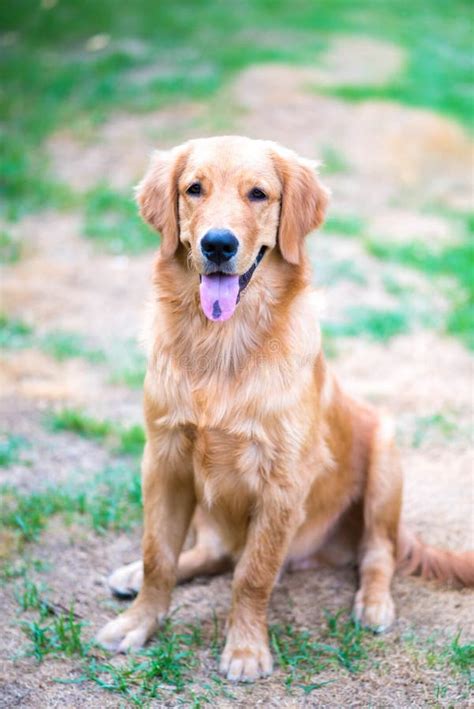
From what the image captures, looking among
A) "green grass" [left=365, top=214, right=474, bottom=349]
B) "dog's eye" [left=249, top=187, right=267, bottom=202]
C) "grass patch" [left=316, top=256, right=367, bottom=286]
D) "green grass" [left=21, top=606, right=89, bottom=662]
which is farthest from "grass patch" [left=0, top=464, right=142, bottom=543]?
"grass patch" [left=316, top=256, right=367, bottom=286]

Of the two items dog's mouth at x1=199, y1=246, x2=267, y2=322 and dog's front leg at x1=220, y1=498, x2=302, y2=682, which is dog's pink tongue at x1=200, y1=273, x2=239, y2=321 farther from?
A: dog's front leg at x1=220, y1=498, x2=302, y2=682

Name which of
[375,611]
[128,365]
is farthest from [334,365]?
[375,611]

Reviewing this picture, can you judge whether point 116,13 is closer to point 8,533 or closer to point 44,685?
point 8,533

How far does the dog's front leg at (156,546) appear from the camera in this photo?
3.31 m

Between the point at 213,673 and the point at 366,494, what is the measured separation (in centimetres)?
106

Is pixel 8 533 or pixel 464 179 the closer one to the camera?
pixel 8 533

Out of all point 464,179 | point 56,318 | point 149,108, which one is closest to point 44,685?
point 56,318

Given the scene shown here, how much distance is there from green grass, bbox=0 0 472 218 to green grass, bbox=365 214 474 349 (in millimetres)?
3461

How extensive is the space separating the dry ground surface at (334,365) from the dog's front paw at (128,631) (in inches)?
4.3

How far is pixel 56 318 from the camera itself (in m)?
6.67

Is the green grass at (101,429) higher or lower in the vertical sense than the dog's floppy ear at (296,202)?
lower

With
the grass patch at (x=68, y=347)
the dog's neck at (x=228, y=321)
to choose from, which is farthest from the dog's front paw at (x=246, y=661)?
the grass patch at (x=68, y=347)

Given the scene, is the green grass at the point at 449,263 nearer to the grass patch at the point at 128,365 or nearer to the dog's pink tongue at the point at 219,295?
the grass patch at the point at 128,365

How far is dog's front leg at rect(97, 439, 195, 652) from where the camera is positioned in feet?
10.9
